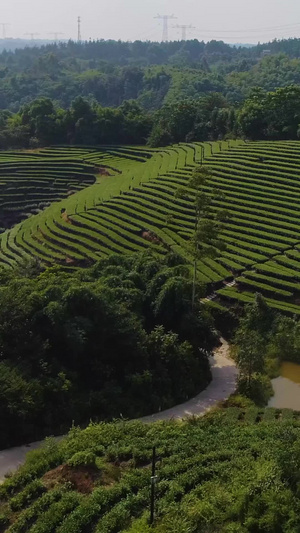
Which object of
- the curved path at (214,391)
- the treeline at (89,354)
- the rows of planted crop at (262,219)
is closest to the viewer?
the treeline at (89,354)

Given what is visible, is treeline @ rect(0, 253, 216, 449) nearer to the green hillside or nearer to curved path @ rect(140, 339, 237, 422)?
curved path @ rect(140, 339, 237, 422)

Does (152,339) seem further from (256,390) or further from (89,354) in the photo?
(256,390)

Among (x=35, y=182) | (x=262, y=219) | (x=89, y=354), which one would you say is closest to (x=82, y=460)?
(x=89, y=354)

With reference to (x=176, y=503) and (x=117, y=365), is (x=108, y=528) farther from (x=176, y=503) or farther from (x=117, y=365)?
(x=117, y=365)

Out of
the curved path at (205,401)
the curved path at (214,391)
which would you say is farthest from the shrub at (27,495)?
the curved path at (214,391)

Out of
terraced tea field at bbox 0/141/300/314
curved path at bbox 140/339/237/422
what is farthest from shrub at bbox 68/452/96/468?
terraced tea field at bbox 0/141/300/314

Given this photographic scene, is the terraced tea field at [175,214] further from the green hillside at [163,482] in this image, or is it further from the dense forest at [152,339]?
the green hillside at [163,482]
